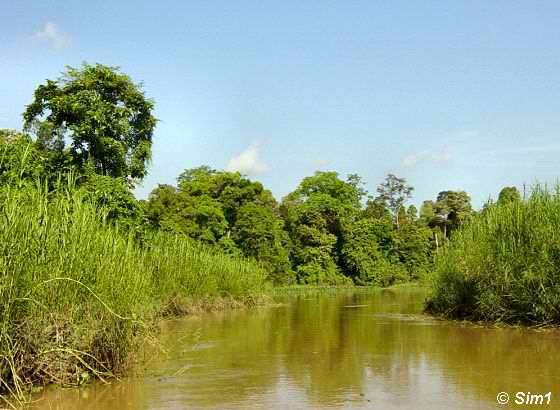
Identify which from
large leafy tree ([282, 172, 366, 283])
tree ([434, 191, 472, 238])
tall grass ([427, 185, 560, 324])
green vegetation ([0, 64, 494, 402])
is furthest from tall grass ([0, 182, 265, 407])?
tree ([434, 191, 472, 238])

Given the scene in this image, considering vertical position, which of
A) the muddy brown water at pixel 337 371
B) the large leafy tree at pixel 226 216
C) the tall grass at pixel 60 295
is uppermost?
the large leafy tree at pixel 226 216

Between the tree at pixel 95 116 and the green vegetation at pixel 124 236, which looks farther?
the tree at pixel 95 116

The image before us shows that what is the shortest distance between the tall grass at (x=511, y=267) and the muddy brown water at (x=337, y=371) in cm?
58

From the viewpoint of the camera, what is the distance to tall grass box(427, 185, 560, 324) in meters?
12.5

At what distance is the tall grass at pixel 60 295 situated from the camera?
622 centimetres

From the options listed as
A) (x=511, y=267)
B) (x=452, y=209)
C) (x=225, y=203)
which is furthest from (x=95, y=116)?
(x=452, y=209)

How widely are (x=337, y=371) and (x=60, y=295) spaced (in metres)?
3.70

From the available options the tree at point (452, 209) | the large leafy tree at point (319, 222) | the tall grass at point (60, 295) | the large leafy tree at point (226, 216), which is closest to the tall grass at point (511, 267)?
the tall grass at point (60, 295)

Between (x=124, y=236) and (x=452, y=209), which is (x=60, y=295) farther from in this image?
(x=452, y=209)

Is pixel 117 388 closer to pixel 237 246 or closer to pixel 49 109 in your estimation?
pixel 49 109

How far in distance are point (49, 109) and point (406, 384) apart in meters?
15.9

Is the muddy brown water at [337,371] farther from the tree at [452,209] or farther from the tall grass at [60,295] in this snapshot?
the tree at [452,209]

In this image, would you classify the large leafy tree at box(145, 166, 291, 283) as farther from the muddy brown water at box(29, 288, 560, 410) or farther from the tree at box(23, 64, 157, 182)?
the muddy brown water at box(29, 288, 560, 410)

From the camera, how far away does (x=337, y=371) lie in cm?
841
